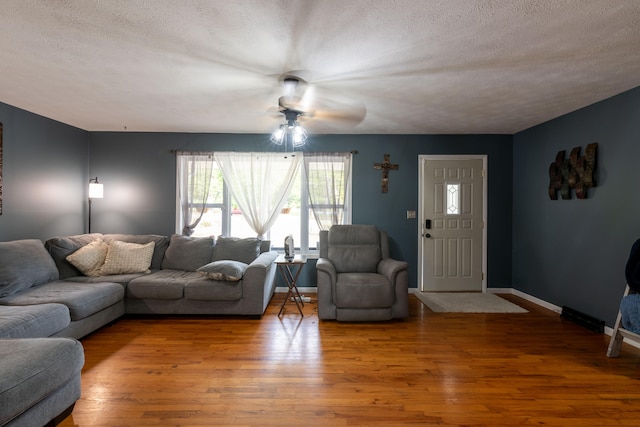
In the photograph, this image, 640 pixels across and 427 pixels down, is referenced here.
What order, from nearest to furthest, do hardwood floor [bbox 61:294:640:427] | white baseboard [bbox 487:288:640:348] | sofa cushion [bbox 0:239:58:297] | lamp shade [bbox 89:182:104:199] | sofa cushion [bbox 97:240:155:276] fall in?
hardwood floor [bbox 61:294:640:427], sofa cushion [bbox 0:239:58:297], white baseboard [bbox 487:288:640:348], sofa cushion [bbox 97:240:155:276], lamp shade [bbox 89:182:104:199]


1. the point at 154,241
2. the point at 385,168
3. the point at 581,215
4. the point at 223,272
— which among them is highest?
the point at 385,168

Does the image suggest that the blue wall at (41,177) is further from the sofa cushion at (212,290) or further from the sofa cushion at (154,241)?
the sofa cushion at (212,290)

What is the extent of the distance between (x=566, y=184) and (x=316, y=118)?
120 inches

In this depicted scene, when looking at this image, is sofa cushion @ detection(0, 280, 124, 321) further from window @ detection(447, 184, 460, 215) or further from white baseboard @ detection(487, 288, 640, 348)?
white baseboard @ detection(487, 288, 640, 348)

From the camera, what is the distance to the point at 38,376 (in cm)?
162

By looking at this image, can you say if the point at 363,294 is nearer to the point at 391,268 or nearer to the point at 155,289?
the point at 391,268

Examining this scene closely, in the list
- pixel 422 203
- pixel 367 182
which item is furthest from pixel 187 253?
pixel 422 203

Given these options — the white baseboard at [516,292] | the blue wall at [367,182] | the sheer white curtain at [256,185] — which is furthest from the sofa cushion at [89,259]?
the white baseboard at [516,292]

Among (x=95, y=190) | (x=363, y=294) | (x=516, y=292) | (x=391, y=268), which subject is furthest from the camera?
(x=516, y=292)

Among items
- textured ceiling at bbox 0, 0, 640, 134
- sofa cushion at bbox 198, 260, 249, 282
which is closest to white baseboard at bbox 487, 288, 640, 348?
textured ceiling at bbox 0, 0, 640, 134

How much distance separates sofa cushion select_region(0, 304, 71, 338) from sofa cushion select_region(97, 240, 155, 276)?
A: 1111 millimetres

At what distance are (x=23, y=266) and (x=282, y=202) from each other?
2.91 metres

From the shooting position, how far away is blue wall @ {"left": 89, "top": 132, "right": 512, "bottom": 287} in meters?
4.77

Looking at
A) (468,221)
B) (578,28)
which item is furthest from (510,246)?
(578,28)
